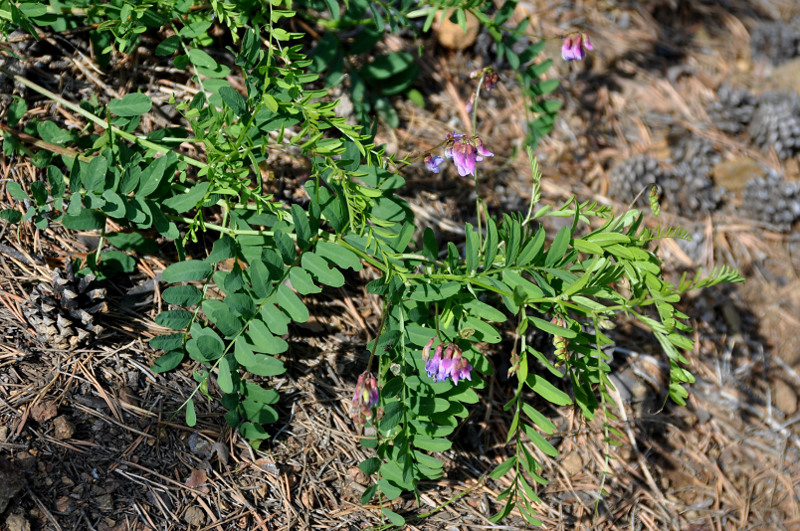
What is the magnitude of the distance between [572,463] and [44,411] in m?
1.85

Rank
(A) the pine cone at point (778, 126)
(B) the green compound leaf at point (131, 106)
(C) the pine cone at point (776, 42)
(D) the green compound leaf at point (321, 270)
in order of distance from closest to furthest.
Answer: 1. (D) the green compound leaf at point (321, 270)
2. (B) the green compound leaf at point (131, 106)
3. (A) the pine cone at point (778, 126)
4. (C) the pine cone at point (776, 42)

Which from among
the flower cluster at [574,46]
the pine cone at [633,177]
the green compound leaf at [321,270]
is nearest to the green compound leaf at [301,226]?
the green compound leaf at [321,270]

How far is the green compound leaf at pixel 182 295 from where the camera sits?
6.33 feet

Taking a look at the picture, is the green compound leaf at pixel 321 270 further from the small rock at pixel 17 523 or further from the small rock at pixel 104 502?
the small rock at pixel 17 523

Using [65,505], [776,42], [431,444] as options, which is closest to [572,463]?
[431,444]

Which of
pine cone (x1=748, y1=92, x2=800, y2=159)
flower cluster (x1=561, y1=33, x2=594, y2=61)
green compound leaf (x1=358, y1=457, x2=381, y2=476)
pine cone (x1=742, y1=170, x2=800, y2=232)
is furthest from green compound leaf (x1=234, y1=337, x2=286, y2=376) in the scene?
pine cone (x1=748, y1=92, x2=800, y2=159)

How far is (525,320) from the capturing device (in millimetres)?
1893

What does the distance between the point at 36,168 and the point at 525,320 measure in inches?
73.1

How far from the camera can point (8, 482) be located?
5.84ft

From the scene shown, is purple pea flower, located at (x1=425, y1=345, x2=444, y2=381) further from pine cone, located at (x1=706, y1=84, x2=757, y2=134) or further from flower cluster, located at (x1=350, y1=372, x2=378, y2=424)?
pine cone, located at (x1=706, y1=84, x2=757, y2=134)

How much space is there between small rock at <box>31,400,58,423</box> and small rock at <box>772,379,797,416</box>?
9.83 feet

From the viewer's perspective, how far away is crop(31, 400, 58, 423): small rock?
194 cm

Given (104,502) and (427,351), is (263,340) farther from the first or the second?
(104,502)

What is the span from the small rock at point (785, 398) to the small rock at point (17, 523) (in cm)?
303
